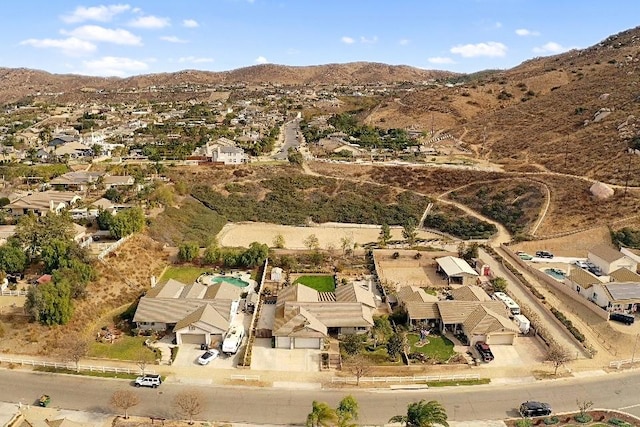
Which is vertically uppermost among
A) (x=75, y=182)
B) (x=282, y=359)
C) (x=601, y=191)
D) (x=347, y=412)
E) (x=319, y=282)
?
(x=601, y=191)

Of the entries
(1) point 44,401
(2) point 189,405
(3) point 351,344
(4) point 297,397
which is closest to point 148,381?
(2) point 189,405

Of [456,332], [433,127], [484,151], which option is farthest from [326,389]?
[433,127]

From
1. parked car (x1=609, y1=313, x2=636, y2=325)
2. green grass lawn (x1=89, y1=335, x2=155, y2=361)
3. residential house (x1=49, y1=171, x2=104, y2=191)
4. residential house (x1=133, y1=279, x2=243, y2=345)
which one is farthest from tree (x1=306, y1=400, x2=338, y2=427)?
residential house (x1=49, y1=171, x2=104, y2=191)

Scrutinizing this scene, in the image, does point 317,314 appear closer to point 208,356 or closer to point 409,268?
point 208,356

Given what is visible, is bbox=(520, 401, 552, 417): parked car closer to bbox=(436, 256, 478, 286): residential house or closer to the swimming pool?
bbox=(436, 256, 478, 286): residential house

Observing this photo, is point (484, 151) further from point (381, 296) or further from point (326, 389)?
point (326, 389)

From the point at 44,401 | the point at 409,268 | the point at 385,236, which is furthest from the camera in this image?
the point at 385,236

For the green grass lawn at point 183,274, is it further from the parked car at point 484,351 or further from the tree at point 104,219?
the parked car at point 484,351
